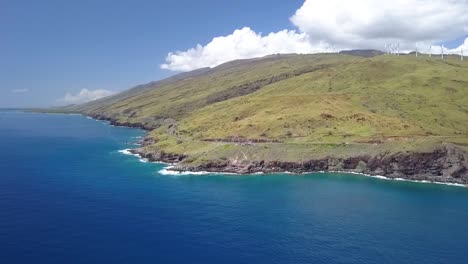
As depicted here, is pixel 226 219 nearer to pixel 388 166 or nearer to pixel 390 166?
pixel 388 166

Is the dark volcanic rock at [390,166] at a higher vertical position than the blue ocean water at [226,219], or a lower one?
higher

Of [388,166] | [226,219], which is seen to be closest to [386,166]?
[388,166]

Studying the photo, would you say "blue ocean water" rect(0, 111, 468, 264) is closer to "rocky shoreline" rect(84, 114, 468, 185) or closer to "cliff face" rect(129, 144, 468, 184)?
"rocky shoreline" rect(84, 114, 468, 185)

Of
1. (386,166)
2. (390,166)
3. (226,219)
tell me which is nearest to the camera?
(226,219)

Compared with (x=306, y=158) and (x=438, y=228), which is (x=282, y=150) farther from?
(x=438, y=228)

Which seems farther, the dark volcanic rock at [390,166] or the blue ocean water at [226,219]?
the dark volcanic rock at [390,166]

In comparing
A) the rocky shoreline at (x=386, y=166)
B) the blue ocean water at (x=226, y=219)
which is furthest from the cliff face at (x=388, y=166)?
the blue ocean water at (x=226, y=219)

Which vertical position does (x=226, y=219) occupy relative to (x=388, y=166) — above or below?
below

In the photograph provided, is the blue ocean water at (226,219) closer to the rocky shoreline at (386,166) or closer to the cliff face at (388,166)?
the rocky shoreline at (386,166)
